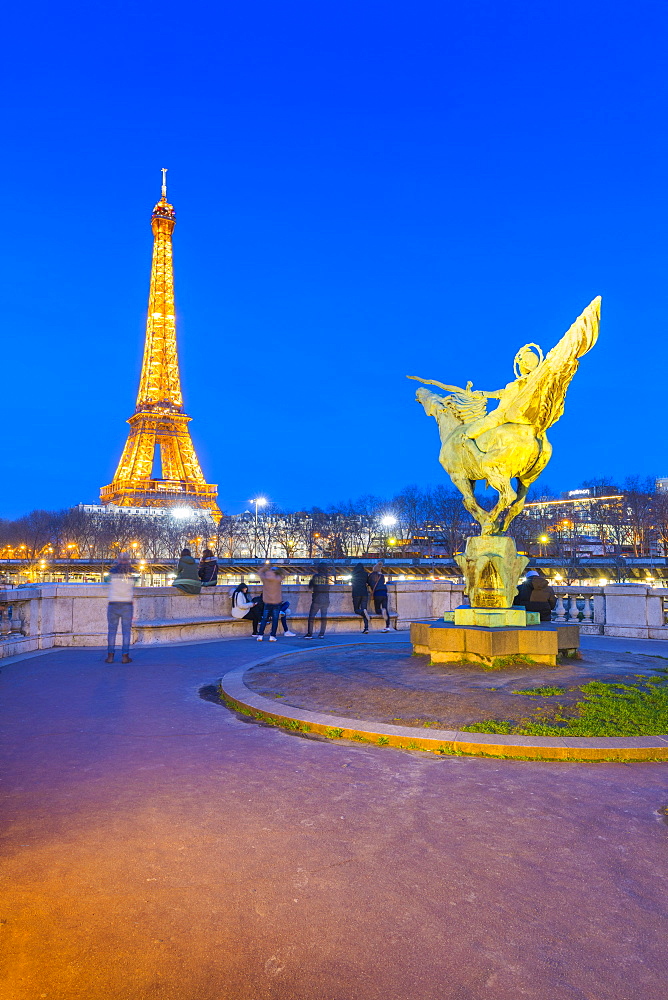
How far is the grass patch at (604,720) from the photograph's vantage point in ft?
22.0

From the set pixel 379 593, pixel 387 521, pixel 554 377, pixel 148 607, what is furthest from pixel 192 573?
pixel 387 521

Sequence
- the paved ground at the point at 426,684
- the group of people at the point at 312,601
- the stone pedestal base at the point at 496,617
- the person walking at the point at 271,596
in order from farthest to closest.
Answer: the group of people at the point at 312,601, the person walking at the point at 271,596, the stone pedestal base at the point at 496,617, the paved ground at the point at 426,684

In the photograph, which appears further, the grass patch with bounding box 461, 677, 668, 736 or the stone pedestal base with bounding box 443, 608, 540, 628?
the stone pedestal base with bounding box 443, 608, 540, 628

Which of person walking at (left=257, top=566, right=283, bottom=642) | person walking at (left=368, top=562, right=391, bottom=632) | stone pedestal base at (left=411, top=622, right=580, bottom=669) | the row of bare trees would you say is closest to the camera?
stone pedestal base at (left=411, top=622, right=580, bottom=669)

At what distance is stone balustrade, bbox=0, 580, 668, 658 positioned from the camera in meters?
13.3

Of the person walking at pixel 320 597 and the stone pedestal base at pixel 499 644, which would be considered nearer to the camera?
the stone pedestal base at pixel 499 644

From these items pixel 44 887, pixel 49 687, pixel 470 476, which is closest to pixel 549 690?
pixel 470 476

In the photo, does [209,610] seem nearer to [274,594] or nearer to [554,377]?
[274,594]

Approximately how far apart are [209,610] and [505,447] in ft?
29.7

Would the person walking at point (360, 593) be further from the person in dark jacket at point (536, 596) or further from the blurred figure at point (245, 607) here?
the person in dark jacket at point (536, 596)

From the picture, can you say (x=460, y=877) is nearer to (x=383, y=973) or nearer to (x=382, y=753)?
(x=383, y=973)

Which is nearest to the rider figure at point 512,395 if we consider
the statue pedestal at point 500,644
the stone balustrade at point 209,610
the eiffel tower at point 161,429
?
the statue pedestal at point 500,644

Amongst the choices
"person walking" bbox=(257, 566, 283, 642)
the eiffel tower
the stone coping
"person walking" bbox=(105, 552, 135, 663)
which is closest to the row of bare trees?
the eiffel tower

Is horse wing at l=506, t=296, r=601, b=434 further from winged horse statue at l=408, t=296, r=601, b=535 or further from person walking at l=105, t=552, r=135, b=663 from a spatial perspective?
person walking at l=105, t=552, r=135, b=663
